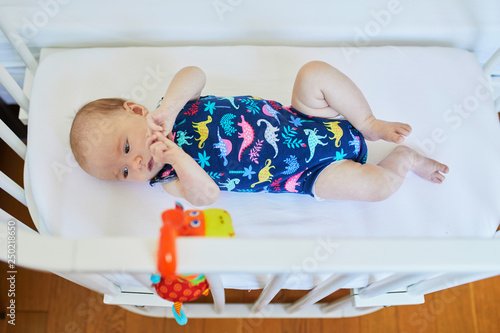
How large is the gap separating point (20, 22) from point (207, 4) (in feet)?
1.60

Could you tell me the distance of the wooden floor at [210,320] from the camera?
1.25 meters

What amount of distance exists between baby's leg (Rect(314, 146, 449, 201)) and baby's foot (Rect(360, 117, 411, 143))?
6 centimetres

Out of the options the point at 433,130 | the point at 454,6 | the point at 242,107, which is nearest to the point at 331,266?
the point at 242,107

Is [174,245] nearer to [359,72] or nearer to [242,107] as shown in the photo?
[242,107]

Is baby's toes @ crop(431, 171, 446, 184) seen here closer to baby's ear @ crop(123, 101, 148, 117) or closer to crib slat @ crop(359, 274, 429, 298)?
crib slat @ crop(359, 274, 429, 298)

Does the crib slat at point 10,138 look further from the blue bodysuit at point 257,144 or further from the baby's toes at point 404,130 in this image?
the baby's toes at point 404,130

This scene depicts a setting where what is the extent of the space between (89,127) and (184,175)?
22 cm

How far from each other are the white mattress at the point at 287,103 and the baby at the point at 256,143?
5 centimetres

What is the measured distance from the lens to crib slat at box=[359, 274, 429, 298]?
0.61 meters

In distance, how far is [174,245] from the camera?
45 centimetres

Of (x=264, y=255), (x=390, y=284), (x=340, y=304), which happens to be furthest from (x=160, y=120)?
(x=340, y=304)

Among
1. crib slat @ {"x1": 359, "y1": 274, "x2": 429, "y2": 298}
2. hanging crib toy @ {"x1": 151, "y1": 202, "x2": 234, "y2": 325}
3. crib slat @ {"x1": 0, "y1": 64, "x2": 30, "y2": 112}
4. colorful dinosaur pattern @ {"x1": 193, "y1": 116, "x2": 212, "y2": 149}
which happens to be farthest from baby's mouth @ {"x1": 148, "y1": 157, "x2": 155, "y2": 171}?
crib slat @ {"x1": 359, "y1": 274, "x2": 429, "y2": 298}

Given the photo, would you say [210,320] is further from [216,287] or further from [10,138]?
[10,138]

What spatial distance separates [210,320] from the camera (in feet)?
4.13
